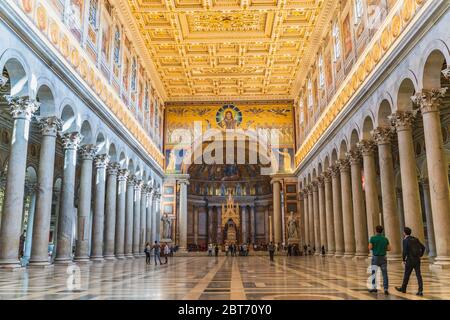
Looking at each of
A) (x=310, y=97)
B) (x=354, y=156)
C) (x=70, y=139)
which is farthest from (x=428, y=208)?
(x=70, y=139)

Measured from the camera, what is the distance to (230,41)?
29.6 meters

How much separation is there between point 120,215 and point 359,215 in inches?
557

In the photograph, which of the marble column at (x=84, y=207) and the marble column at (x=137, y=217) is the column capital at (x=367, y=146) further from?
the marble column at (x=137, y=217)

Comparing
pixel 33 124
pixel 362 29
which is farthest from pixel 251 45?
pixel 33 124

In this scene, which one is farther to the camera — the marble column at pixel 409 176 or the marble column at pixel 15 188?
the marble column at pixel 409 176

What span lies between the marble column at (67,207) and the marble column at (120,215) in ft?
26.3

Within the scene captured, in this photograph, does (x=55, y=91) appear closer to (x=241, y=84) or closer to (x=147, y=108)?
(x=147, y=108)

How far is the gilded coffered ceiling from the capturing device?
85.2 feet

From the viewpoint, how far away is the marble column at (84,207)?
19.1m

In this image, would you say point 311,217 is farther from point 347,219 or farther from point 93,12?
point 93,12

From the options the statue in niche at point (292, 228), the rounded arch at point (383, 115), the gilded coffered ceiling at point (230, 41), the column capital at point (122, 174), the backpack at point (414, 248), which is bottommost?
the backpack at point (414, 248)

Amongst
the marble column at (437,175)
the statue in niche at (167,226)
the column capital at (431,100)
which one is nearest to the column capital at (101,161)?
the marble column at (437,175)

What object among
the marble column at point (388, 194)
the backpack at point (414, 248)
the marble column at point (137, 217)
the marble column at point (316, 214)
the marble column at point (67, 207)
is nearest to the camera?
the backpack at point (414, 248)

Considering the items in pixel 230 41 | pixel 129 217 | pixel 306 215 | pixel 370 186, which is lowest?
pixel 129 217
